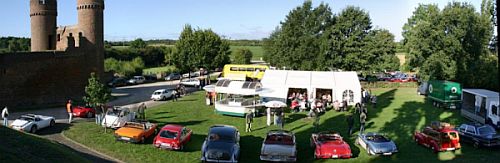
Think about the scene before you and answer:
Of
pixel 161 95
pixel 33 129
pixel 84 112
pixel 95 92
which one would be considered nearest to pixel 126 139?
pixel 33 129

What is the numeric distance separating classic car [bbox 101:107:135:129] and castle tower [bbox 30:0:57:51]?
1009 inches

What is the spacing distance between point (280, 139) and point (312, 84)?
15.1 m

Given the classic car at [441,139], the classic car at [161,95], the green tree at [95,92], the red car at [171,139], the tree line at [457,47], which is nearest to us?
the classic car at [441,139]

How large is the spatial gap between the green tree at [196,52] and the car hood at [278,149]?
1593 inches

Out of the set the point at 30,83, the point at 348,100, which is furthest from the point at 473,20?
the point at 30,83

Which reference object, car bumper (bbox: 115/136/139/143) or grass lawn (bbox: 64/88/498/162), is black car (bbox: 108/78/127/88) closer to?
grass lawn (bbox: 64/88/498/162)

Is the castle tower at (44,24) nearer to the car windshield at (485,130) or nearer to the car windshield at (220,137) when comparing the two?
the car windshield at (220,137)

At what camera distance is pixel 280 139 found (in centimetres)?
2011

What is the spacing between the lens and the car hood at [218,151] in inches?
723

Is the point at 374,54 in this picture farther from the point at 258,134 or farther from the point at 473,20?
the point at 258,134

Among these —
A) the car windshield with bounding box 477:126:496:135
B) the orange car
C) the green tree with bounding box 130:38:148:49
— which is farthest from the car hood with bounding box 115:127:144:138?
the green tree with bounding box 130:38:148:49

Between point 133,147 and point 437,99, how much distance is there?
23.2 m

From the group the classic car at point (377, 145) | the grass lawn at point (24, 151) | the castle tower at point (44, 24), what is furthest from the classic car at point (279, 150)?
the castle tower at point (44, 24)

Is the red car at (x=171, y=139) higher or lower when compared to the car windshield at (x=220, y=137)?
lower
